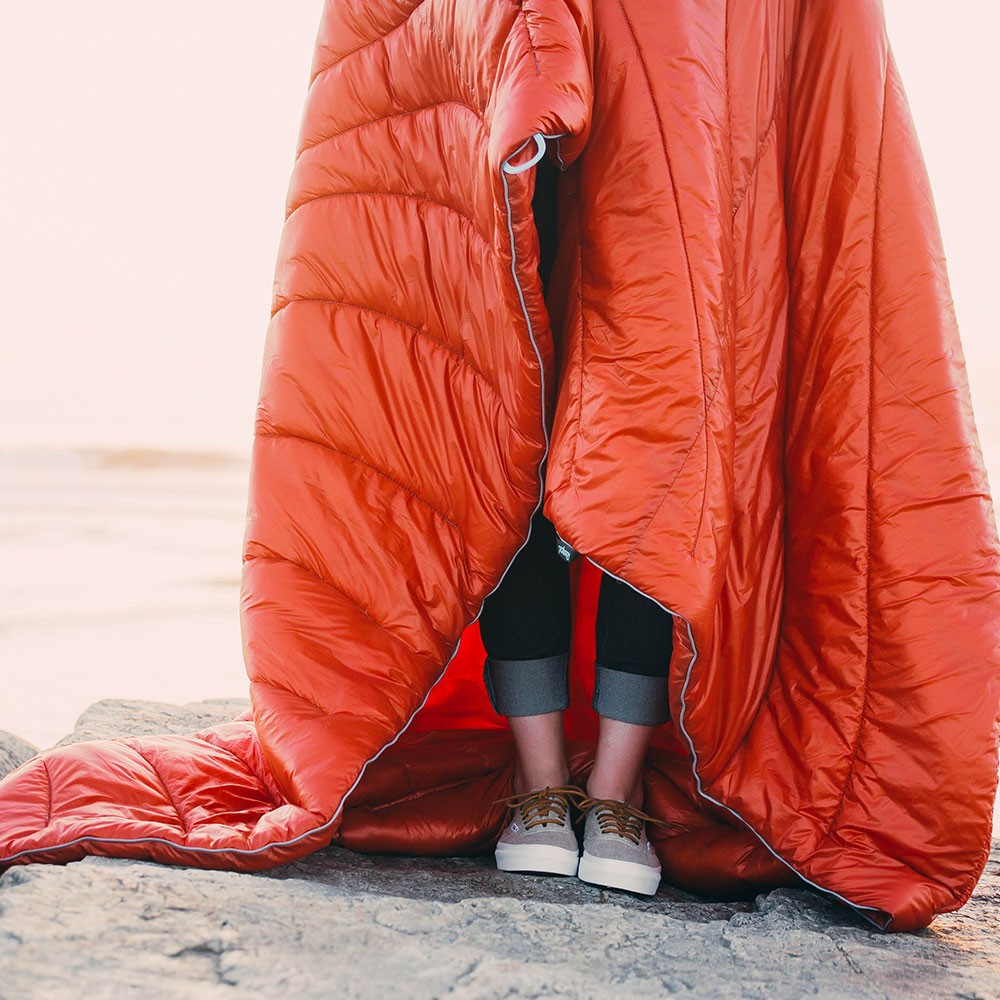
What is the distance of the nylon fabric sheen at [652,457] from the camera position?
2.88 feet

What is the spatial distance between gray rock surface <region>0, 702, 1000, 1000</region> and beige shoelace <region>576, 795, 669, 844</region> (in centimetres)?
7

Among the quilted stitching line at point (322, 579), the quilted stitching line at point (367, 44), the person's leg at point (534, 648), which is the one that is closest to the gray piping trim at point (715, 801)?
the person's leg at point (534, 648)

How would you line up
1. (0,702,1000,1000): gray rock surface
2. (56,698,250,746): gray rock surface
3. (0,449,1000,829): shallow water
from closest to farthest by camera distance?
(0,702,1000,1000): gray rock surface < (56,698,250,746): gray rock surface < (0,449,1000,829): shallow water

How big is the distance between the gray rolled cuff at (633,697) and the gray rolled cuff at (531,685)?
5 centimetres

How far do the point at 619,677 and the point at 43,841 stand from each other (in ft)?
1.76

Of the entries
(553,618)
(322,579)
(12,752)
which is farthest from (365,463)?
(12,752)

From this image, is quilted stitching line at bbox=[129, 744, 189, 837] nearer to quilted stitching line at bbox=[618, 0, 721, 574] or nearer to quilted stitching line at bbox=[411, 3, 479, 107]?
quilted stitching line at bbox=[618, 0, 721, 574]

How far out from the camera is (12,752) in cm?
138

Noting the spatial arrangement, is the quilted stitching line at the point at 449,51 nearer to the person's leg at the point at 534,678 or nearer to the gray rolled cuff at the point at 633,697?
the person's leg at the point at 534,678

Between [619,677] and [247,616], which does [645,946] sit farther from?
[247,616]

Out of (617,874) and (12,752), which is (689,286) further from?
(12,752)

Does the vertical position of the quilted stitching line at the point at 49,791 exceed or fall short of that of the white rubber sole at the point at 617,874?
it exceeds it

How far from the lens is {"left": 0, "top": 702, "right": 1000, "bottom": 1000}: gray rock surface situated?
0.67 m

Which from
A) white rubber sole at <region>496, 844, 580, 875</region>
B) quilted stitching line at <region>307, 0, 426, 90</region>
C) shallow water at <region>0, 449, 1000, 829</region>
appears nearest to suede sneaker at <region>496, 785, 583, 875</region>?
white rubber sole at <region>496, 844, 580, 875</region>
